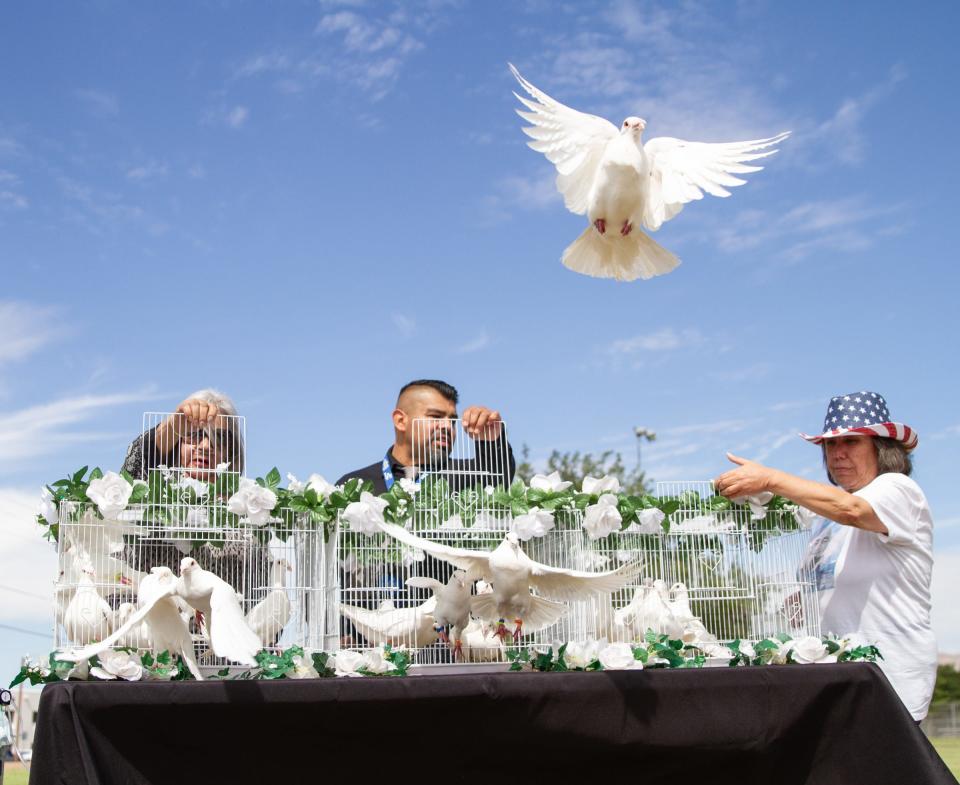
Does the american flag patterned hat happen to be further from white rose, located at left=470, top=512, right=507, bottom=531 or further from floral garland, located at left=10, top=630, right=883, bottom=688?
white rose, located at left=470, top=512, right=507, bottom=531

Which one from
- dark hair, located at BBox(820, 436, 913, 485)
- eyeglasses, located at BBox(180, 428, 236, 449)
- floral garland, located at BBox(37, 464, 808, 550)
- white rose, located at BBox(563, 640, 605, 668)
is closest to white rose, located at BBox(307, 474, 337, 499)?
floral garland, located at BBox(37, 464, 808, 550)

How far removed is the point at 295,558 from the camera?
9.23 feet

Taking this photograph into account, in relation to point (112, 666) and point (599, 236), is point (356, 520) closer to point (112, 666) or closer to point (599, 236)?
point (112, 666)

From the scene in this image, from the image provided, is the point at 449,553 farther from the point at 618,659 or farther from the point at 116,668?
the point at 116,668

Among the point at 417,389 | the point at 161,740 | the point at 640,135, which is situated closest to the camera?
the point at 161,740

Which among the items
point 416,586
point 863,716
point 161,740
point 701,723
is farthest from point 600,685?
point 161,740

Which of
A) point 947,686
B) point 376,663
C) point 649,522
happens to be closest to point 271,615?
point 376,663

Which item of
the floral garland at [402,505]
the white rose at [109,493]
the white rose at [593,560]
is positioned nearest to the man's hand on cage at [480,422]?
the floral garland at [402,505]

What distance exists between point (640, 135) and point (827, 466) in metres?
1.23

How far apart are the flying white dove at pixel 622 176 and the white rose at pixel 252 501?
1374 mm

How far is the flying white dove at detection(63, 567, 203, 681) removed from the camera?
240 cm

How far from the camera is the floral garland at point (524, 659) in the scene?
245 cm

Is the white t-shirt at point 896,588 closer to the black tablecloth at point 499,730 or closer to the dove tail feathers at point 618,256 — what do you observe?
the black tablecloth at point 499,730

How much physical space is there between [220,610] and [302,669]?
0.27 metres
